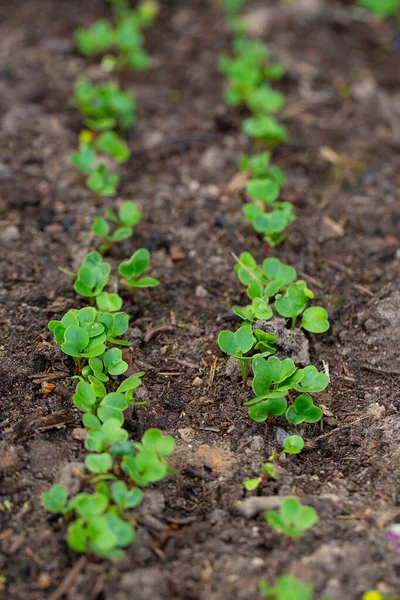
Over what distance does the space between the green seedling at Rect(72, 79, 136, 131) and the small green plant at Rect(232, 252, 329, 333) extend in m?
1.29

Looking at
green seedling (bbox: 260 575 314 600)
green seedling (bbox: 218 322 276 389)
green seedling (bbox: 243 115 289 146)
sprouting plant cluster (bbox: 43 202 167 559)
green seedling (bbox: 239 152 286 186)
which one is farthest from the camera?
green seedling (bbox: 243 115 289 146)

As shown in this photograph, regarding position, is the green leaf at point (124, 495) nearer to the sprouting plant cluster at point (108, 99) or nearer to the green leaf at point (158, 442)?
the green leaf at point (158, 442)

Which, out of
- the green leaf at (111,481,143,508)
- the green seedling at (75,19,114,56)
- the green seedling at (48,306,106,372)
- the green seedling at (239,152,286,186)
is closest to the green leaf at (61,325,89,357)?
the green seedling at (48,306,106,372)

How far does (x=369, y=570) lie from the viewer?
1681mm

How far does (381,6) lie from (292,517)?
402 centimetres

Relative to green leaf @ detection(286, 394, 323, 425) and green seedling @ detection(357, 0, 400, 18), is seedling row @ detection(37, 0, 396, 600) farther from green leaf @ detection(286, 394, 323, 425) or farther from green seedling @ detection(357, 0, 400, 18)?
green seedling @ detection(357, 0, 400, 18)

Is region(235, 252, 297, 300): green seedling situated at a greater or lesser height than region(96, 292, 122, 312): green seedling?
greater

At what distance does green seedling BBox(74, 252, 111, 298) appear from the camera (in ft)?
7.79

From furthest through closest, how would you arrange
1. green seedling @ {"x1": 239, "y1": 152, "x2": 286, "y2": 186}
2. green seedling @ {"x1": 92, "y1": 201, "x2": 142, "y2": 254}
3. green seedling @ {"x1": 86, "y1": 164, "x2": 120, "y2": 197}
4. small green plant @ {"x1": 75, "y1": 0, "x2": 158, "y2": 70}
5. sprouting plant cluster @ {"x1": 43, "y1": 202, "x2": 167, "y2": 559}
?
1. small green plant @ {"x1": 75, "y1": 0, "x2": 158, "y2": 70}
2. green seedling @ {"x1": 239, "y1": 152, "x2": 286, "y2": 186}
3. green seedling @ {"x1": 86, "y1": 164, "x2": 120, "y2": 197}
4. green seedling @ {"x1": 92, "y1": 201, "x2": 142, "y2": 254}
5. sprouting plant cluster @ {"x1": 43, "y1": 202, "x2": 167, "y2": 559}

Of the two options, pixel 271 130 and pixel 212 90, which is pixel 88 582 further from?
pixel 212 90

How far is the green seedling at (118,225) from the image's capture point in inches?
103

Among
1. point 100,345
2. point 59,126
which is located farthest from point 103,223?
point 59,126

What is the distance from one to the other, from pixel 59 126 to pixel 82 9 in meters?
1.38

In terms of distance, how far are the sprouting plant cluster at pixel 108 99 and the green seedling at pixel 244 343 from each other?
104 cm
